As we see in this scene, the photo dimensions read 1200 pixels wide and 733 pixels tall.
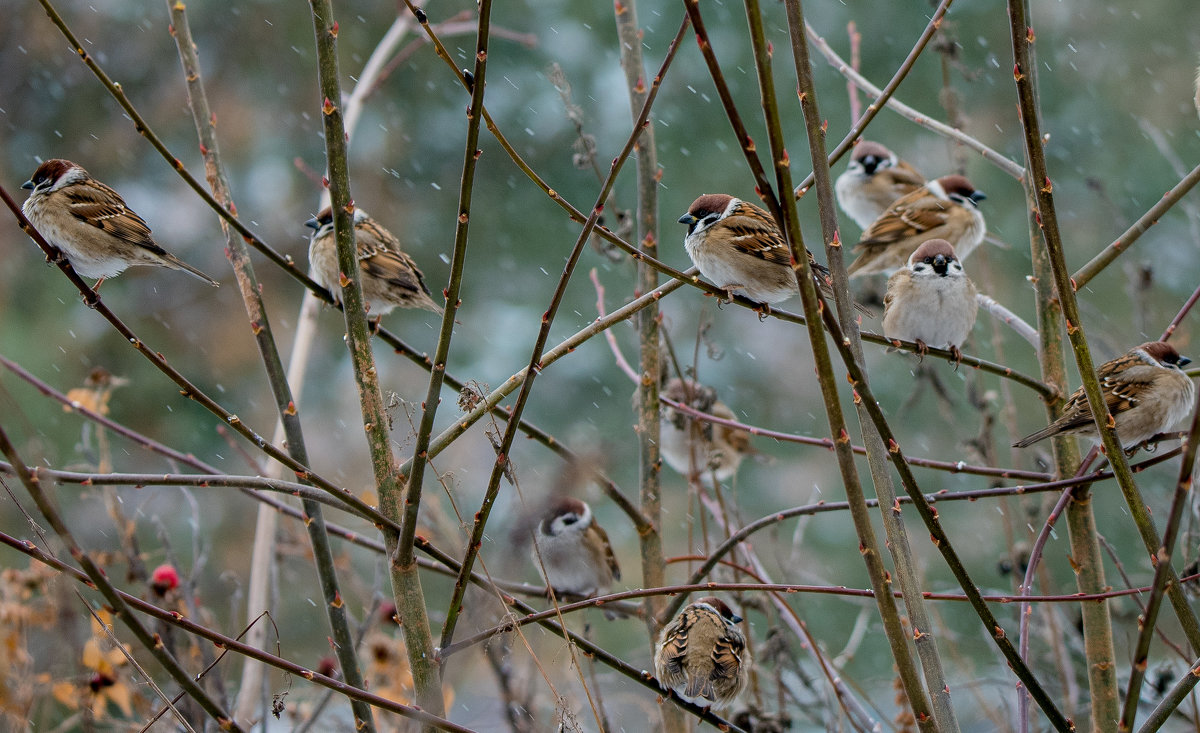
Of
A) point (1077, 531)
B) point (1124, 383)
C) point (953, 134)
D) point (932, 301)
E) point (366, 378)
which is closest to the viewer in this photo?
point (366, 378)

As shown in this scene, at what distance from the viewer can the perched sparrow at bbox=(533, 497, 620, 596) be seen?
3879mm

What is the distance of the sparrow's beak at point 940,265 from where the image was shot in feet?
11.8

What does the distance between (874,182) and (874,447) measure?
13.4 ft

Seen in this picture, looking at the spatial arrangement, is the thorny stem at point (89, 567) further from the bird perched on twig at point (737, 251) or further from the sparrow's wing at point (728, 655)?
the bird perched on twig at point (737, 251)

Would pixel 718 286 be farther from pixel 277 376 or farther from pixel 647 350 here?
pixel 277 376

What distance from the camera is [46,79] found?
8.33 meters

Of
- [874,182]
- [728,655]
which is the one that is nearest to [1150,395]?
[728,655]

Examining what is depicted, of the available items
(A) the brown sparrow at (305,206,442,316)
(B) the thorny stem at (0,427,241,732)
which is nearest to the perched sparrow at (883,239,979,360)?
(A) the brown sparrow at (305,206,442,316)

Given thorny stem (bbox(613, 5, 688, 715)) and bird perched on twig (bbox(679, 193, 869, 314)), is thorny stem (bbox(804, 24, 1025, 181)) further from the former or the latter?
bird perched on twig (bbox(679, 193, 869, 314))

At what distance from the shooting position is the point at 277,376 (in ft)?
6.47

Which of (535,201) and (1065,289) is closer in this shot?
(1065,289)

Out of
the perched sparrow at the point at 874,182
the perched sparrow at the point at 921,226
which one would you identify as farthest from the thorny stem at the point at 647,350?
the perched sparrow at the point at 874,182

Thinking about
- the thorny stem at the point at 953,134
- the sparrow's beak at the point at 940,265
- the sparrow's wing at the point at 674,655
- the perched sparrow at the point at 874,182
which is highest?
the perched sparrow at the point at 874,182

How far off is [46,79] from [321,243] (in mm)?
6002
